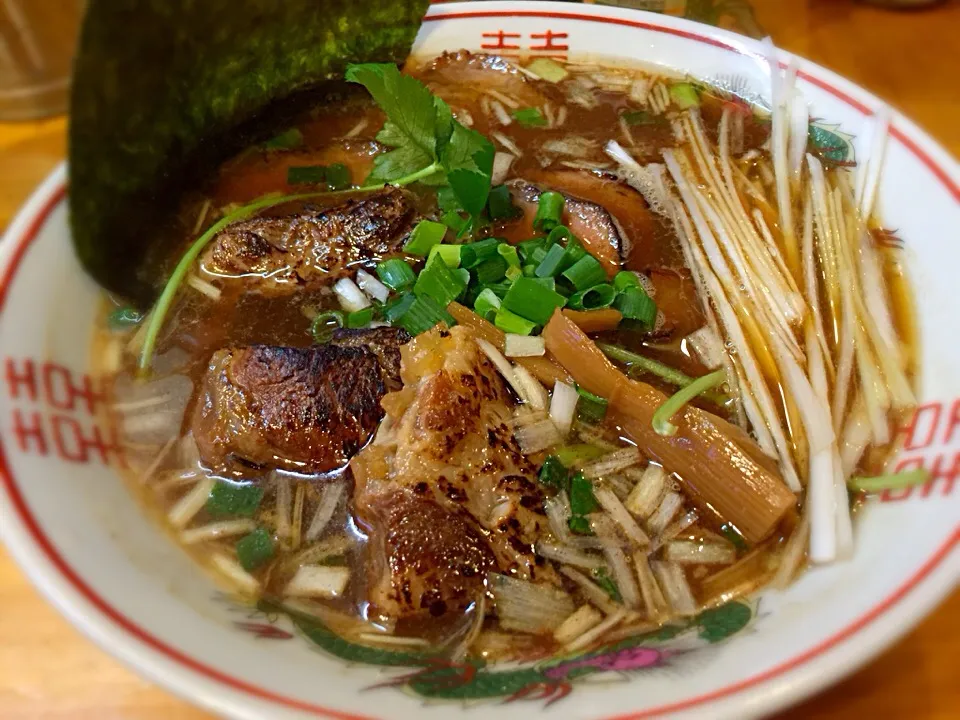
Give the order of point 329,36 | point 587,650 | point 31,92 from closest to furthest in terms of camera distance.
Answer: point 587,650 < point 329,36 < point 31,92

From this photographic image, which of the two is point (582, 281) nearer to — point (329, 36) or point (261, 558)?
point (261, 558)

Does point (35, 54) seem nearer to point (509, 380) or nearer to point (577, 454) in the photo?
point (509, 380)

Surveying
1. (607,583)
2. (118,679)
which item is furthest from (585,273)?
Result: (118,679)

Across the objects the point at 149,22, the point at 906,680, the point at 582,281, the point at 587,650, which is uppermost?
the point at 149,22

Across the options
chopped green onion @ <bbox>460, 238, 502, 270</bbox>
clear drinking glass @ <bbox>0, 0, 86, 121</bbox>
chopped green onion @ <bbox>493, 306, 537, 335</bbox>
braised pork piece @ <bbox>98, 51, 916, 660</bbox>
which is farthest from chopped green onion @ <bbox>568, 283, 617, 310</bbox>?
clear drinking glass @ <bbox>0, 0, 86, 121</bbox>

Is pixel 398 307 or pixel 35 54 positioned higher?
pixel 35 54

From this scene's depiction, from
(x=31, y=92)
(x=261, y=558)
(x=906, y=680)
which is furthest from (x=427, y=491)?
(x=31, y=92)

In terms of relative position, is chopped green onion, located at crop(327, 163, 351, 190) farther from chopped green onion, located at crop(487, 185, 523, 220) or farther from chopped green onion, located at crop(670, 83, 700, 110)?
chopped green onion, located at crop(670, 83, 700, 110)
